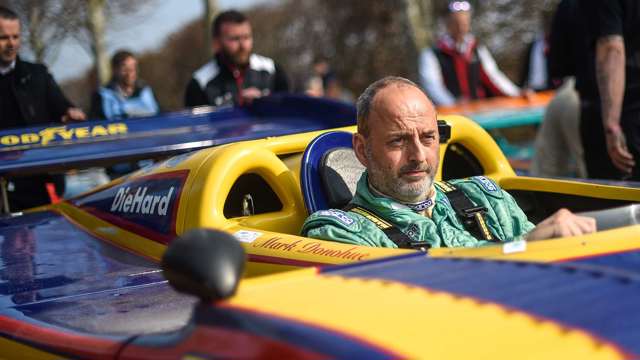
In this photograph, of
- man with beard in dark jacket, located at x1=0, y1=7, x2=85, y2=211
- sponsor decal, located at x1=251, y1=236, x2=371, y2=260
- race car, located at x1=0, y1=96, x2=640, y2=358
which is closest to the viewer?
race car, located at x1=0, y1=96, x2=640, y2=358

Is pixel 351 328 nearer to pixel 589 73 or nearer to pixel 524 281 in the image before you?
pixel 524 281

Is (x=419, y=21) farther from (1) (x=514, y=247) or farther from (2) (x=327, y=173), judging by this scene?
(1) (x=514, y=247)

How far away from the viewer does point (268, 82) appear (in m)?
7.03

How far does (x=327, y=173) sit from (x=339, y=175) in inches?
2.3

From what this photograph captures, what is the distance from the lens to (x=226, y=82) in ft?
23.0

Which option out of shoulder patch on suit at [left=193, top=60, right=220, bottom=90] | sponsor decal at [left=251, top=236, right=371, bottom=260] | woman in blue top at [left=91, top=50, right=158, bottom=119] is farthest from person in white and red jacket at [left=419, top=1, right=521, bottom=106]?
sponsor decal at [left=251, top=236, right=371, bottom=260]

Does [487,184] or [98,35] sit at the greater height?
[98,35]

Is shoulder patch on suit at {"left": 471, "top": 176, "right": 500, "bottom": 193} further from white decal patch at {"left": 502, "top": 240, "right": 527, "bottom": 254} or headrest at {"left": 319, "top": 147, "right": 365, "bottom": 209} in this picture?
white decal patch at {"left": 502, "top": 240, "right": 527, "bottom": 254}

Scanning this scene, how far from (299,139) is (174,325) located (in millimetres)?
1339

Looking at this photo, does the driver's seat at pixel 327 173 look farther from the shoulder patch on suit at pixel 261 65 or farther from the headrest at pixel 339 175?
the shoulder patch on suit at pixel 261 65

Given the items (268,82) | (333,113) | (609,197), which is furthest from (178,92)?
(609,197)

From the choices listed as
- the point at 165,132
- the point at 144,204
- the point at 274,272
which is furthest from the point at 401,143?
the point at 165,132

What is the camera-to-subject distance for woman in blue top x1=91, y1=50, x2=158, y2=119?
8438mm

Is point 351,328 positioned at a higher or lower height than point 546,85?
higher
